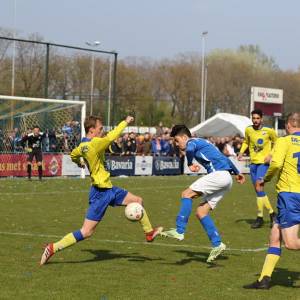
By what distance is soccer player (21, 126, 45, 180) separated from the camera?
26.5 m

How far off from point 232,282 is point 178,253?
219cm

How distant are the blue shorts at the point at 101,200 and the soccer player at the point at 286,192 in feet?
7.98

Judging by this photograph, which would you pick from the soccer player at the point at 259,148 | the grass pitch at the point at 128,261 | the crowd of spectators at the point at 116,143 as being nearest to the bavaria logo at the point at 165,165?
the crowd of spectators at the point at 116,143

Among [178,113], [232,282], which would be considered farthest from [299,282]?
[178,113]

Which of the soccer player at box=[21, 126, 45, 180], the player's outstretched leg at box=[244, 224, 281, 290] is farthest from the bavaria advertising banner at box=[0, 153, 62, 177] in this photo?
the player's outstretched leg at box=[244, 224, 281, 290]

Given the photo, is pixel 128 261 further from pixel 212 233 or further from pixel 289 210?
pixel 289 210

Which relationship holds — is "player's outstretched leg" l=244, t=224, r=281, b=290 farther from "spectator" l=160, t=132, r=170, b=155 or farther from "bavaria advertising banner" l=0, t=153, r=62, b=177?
"spectator" l=160, t=132, r=170, b=155

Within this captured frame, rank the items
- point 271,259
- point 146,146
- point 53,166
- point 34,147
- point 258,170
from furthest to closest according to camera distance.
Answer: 1. point 146,146
2. point 53,166
3. point 34,147
4. point 258,170
5. point 271,259

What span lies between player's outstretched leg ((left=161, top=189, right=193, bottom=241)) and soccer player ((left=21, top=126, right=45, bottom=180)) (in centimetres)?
1698

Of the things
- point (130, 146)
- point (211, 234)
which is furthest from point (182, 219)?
point (130, 146)

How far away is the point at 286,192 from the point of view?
833 cm

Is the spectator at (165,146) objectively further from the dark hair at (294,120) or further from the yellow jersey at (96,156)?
the dark hair at (294,120)

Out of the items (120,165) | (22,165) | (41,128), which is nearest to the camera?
(22,165)

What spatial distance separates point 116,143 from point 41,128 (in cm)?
402
